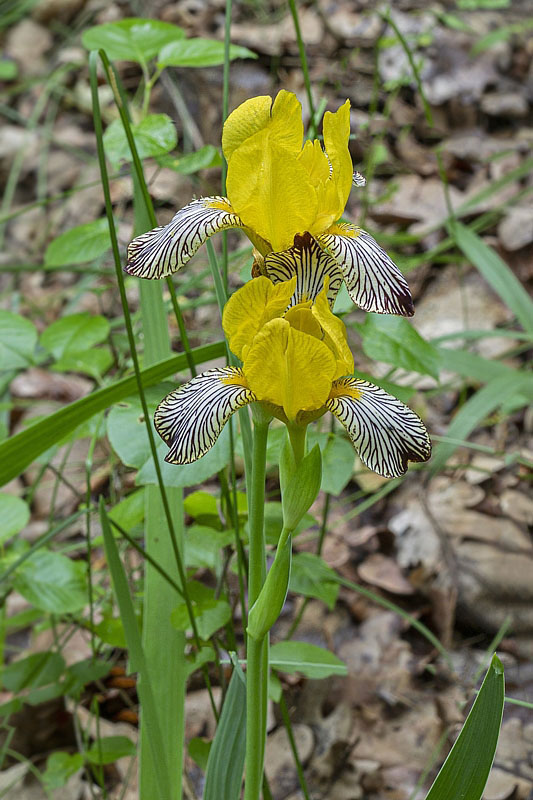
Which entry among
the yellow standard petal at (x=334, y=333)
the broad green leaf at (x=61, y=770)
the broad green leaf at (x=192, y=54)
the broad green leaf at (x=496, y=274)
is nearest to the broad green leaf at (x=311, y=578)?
the broad green leaf at (x=61, y=770)

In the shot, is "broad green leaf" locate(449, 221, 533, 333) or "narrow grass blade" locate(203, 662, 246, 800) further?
"broad green leaf" locate(449, 221, 533, 333)

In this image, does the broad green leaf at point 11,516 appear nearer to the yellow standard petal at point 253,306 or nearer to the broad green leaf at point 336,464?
the broad green leaf at point 336,464

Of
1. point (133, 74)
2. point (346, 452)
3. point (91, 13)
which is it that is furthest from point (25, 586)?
point (91, 13)

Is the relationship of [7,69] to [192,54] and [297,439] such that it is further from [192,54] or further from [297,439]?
[297,439]

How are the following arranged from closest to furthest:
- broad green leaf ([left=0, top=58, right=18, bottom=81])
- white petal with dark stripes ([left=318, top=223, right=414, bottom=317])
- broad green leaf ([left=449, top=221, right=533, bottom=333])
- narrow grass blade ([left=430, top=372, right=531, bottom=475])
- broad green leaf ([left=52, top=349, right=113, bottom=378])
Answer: white petal with dark stripes ([left=318, top=223, right=414, bottom=317])
broad green leaf ([left=52, top=349, right=113, bottom=378])
narrow grass blade ([left=430, top=372, right=531, bottom=475])
broad green leaf ([left=449, top=221, right=533, bottom=333])
broad green leaf ([left=0, top=58, right=18, bottom=81])

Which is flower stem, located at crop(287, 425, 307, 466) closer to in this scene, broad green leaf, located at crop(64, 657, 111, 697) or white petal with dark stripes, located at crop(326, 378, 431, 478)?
white petal with dark stripes, located at crop(326, 378, 431, 478)

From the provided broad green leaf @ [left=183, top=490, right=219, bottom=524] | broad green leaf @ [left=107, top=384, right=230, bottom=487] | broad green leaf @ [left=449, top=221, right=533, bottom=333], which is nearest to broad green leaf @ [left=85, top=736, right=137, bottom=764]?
broad green leaf @ [left=183, top=490, right=219, bottom=524]

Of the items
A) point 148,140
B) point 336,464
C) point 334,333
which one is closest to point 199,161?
point 148,140

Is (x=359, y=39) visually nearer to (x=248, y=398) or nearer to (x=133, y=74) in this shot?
(x=133, y=74)
